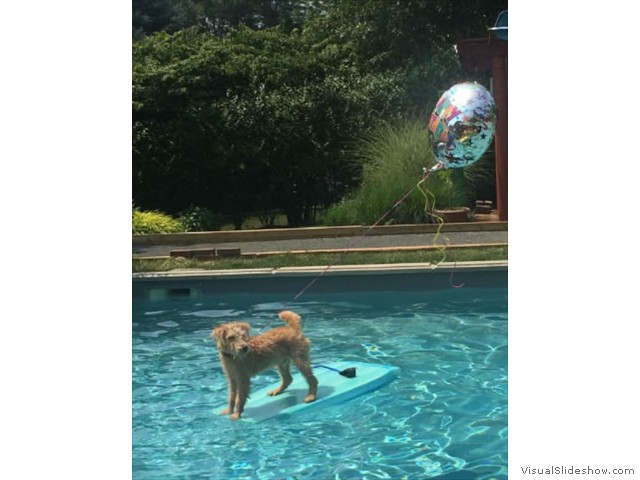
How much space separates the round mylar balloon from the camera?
7109mm

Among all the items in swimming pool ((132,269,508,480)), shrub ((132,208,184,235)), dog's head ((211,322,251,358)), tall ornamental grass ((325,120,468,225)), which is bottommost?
swimming pool ((132,269,508,480))

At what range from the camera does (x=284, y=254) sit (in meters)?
10.9

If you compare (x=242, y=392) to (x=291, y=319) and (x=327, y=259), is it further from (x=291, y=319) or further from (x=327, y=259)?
(x=327, y=259)

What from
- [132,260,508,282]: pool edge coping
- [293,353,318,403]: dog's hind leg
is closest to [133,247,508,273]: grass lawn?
[132,260,508,282]: pool edge coping

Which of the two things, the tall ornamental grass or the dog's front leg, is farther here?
the tall ornamental grass

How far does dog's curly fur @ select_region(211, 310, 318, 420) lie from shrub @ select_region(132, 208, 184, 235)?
283 inches

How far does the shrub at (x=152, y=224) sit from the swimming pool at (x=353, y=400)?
308 cm

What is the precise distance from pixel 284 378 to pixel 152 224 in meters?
7.20

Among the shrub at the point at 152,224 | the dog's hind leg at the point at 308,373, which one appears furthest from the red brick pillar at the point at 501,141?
the dog's hind leg at the point at 308,373

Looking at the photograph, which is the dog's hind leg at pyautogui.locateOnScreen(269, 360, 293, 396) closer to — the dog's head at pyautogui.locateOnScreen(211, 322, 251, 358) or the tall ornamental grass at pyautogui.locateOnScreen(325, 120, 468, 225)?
the dog's head at pyautogui.locateOnScreen(211, 322, 251, 358)

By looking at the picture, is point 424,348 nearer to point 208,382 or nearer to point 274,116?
point 208,382

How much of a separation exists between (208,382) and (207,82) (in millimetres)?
8788

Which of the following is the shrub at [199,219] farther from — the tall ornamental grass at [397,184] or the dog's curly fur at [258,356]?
the dog's curly fur at [258,356]
